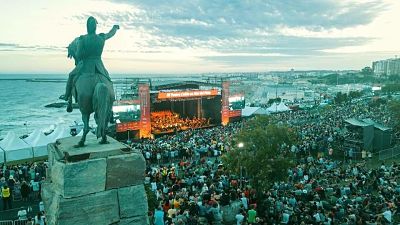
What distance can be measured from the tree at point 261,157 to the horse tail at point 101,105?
958cm

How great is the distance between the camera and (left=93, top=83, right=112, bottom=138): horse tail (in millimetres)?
6105

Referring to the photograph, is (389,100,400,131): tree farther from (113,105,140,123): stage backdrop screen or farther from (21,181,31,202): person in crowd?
(21,181,31,202): person in crowd

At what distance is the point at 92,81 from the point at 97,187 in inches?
71.6

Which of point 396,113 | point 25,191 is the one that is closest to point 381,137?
point 396,113

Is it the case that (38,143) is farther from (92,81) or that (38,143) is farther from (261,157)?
(92,81)

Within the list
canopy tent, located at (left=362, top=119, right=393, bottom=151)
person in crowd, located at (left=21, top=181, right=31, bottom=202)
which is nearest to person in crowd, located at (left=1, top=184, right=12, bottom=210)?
person in crowd, located at (left=21, top=181, right=31, bottom=202)

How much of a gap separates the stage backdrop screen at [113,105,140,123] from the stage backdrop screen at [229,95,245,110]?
40.8ft

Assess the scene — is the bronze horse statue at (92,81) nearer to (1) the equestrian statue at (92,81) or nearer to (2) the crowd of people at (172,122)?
(1) the equestrian statue at (92,81)

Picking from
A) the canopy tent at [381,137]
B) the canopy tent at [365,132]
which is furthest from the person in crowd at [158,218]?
the canopy tent at [381,137]

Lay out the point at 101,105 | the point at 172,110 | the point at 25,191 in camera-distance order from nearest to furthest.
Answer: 1. the point at 101,105
2. the point at 25,191
3. the point at 172,110

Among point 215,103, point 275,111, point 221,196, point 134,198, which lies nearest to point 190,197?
point 221,196

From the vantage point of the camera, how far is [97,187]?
5348 millimetres

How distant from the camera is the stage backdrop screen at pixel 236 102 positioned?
43.8 metres

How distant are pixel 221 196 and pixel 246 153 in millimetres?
2477
